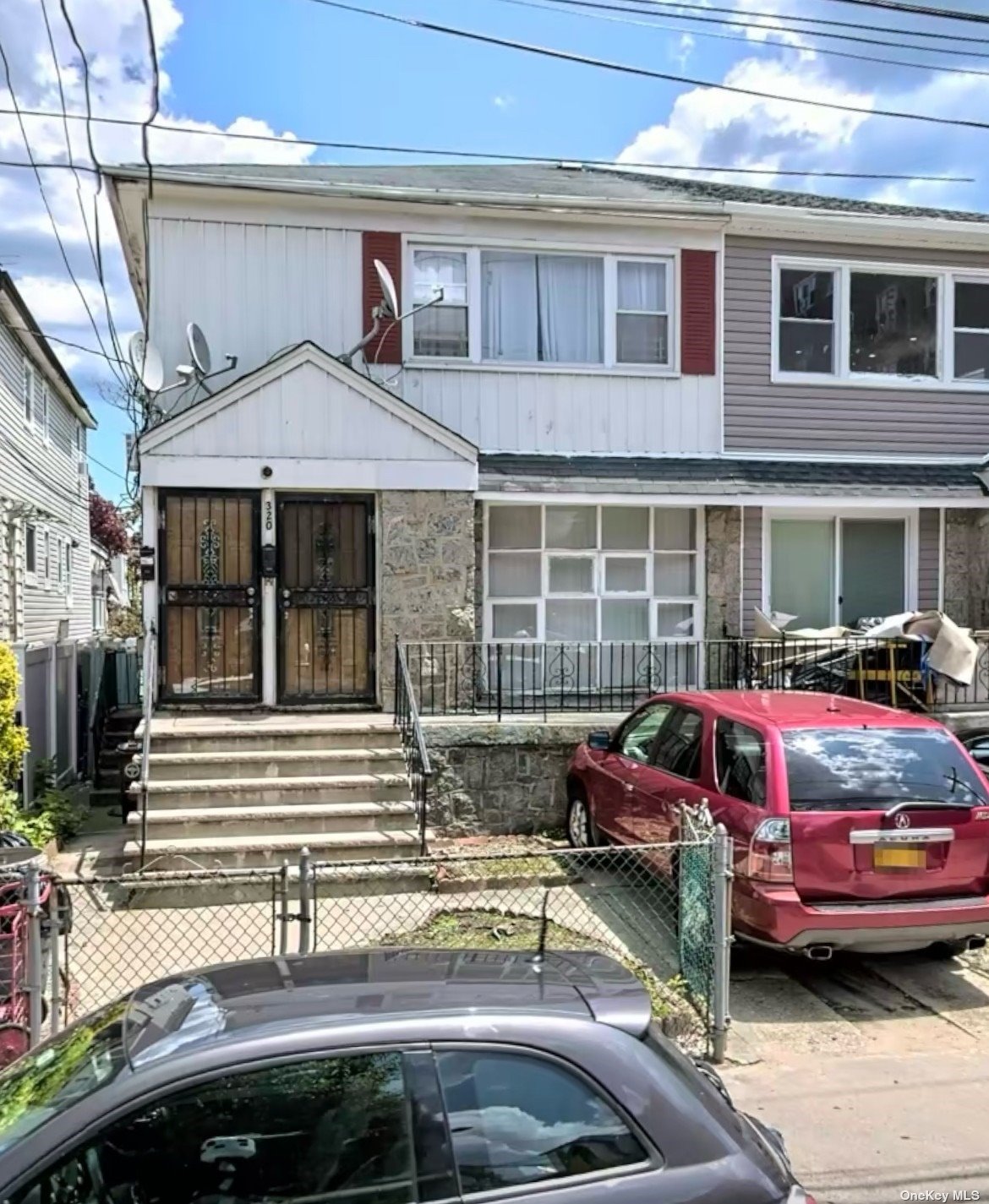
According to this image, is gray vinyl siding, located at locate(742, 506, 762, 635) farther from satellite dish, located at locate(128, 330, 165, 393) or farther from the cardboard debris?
satellite dish, located at locate(128, 330, 165, 393)

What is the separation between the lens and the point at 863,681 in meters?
10.1

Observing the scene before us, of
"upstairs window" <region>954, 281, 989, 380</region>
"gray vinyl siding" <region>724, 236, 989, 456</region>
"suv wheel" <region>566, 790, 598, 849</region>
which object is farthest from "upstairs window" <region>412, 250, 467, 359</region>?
"upstairs window" <region>954, 281, 989, 380</region>

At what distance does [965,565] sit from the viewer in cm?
1198

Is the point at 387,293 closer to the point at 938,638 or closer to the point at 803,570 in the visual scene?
the point at 803,570

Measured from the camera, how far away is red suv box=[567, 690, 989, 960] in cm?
523

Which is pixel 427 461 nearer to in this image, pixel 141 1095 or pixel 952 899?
pixel 952 899

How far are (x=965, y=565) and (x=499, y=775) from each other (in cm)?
679

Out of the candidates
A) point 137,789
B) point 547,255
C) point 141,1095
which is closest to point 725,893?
point 141,1095

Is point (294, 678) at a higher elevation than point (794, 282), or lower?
lower

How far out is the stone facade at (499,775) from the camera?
9039 millimetres

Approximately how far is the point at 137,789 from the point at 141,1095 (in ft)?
19.7

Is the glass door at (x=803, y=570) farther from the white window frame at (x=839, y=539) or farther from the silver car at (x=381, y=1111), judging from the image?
the silver car at (x=381, y=1111)

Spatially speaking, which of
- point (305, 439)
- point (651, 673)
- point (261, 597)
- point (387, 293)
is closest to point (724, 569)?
point (651, 673)

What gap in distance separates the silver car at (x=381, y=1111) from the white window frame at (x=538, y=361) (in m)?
9.15
